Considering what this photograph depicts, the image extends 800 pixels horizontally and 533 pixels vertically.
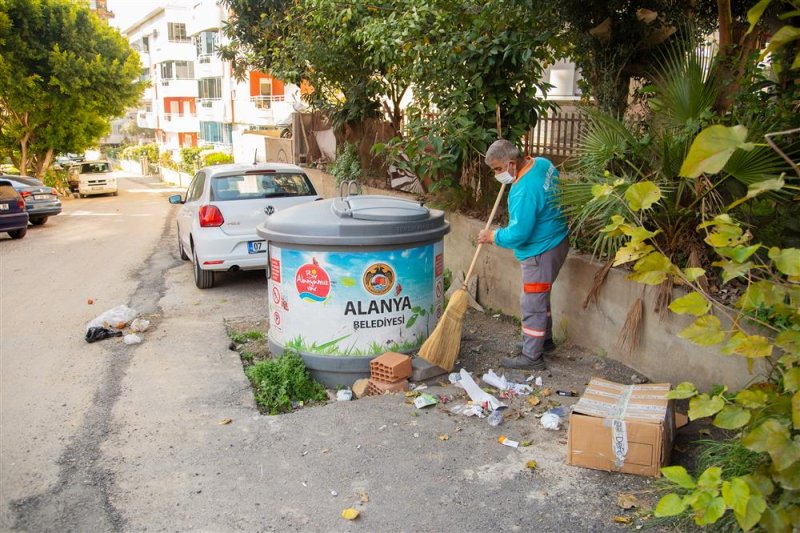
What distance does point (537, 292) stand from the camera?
5590 mm

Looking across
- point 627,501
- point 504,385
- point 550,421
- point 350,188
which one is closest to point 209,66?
point 350,188

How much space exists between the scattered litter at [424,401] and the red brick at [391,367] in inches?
12.5

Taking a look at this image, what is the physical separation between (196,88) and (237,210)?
52439mm

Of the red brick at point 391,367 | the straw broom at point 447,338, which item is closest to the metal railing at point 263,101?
the straw broom at point 447,338

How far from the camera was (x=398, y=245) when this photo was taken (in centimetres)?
563

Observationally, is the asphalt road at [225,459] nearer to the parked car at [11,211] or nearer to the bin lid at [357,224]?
the bin lid at [357,224]

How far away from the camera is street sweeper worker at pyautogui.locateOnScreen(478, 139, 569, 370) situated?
545 cm

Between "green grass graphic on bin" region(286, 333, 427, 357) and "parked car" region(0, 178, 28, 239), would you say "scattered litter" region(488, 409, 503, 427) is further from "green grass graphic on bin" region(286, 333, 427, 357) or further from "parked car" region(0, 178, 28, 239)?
"parked car" region(0, 178, 28, 239)

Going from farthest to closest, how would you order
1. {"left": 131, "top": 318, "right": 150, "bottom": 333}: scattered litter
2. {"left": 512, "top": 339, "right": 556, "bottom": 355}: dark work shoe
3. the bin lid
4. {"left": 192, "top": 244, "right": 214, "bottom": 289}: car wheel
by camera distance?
{"left": 192, "top": 244, "right": 214, "bottom": 289}: car wheel
{"left": 131, "top": 318, "right": 150, "bottom": 333}: scattered litter
{"left": 512, "top": 339, "right": 556, "bottom": 355}: dark work shoe
the bin lid

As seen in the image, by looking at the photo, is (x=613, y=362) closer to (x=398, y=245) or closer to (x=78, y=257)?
(x=398, y=245)

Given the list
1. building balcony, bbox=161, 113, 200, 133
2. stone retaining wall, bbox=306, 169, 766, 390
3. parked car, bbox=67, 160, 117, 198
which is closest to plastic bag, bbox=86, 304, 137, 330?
stone retaining wall, bbox=306, 169, 766, 390

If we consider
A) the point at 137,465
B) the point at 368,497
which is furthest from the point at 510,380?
the point at 137,465

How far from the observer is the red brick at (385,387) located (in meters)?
5.39

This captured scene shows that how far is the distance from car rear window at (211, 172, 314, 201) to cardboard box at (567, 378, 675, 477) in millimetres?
6302
